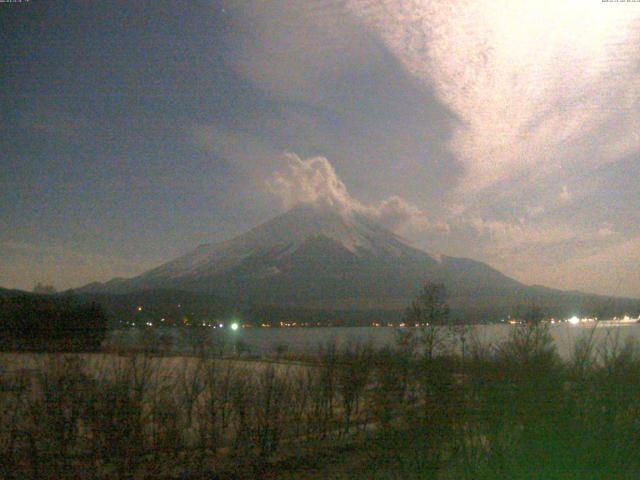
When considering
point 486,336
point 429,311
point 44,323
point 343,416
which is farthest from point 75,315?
point 486,336

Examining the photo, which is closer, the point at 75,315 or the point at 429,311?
the point at 429,311

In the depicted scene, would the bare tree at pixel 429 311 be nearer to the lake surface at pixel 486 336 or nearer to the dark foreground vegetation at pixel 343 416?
the lake surface at pixel 486 336

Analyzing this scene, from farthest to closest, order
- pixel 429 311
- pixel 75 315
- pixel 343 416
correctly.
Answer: pixel 75 315
pixel 429 311
pixel 343 416

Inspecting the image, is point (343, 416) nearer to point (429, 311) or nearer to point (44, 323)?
point (429, 311)

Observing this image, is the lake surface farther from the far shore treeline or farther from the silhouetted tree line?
the silhouetted tree line

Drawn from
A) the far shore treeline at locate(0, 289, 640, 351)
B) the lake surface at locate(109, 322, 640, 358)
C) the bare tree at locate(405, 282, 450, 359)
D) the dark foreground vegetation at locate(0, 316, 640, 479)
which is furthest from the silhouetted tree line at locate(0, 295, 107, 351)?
the bare tree at locate(405, 282, 450, 359)

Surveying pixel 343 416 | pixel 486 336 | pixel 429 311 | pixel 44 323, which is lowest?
pixel 343 416
